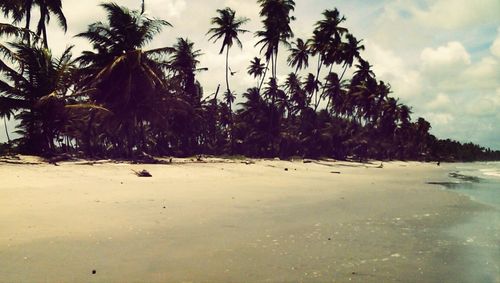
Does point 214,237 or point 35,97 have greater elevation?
point 35,97

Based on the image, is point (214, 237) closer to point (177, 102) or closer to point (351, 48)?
point (177, 102)

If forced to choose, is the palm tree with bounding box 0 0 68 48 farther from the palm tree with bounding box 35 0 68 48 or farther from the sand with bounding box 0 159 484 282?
the sand with bounding box 0 159 484 282

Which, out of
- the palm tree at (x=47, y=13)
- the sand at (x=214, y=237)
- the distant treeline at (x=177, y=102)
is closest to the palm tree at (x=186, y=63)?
the distant treeline at (x=177, y=102)

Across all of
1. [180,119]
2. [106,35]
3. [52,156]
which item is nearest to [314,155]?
[180,119]

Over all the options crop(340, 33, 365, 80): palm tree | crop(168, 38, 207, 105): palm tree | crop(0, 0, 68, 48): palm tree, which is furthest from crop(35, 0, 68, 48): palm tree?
crop(340, 33, 365, 80): palm tree

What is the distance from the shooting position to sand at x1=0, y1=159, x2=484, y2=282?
380cm

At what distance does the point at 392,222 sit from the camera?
679 centimetres

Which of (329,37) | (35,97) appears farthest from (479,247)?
(329,37)

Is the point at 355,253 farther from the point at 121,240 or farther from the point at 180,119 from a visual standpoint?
the point at 180,119

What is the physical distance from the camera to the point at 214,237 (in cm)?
529

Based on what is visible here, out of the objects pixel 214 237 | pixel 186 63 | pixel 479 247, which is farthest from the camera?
pixel 186 63

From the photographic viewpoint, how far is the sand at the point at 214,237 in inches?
149

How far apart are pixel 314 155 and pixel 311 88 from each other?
14.3 m

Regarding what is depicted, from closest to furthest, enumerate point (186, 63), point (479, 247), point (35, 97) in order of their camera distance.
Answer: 1. point (479, 247)
2. point (35, 97)
3. point (186, 63)
